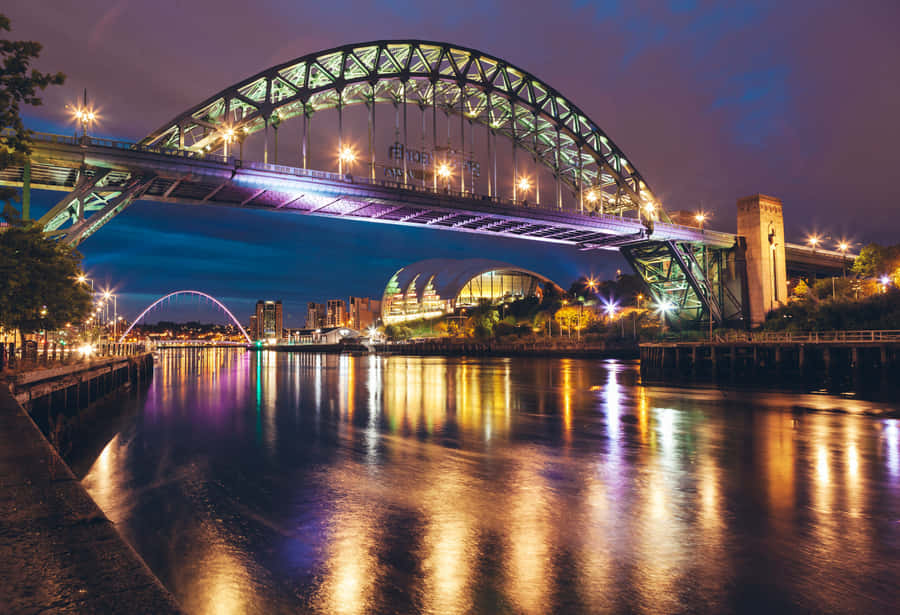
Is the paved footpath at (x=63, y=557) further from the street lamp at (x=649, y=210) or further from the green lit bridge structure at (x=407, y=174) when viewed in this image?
the street lamp at (x=649, y=210)

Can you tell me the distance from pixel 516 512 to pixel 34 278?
21.6 meters

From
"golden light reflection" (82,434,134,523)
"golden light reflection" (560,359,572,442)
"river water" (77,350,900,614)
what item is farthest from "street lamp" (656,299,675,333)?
"golden light reflection" (82,434,134,523)

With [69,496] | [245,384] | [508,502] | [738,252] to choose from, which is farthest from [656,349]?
[69,496]

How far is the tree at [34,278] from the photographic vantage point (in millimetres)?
18828

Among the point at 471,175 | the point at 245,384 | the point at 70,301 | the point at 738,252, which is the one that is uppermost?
the point at 471,175

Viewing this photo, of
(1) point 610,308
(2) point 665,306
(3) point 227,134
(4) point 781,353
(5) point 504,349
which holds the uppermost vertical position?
(3) point 227,134

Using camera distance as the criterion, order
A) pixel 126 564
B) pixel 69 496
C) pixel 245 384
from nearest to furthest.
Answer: pixel 126 564, pixel 69 496, pixel 245 384

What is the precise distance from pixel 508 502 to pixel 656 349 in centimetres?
3883

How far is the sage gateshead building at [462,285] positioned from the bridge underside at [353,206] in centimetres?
6697

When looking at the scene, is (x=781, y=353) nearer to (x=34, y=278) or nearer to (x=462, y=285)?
(x=34, y=278)

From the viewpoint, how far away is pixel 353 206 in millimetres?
42094

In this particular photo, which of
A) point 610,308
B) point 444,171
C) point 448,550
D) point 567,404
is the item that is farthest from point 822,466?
point 610,308

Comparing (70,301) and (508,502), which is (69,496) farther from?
(70,301)

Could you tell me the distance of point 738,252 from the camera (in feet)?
185
